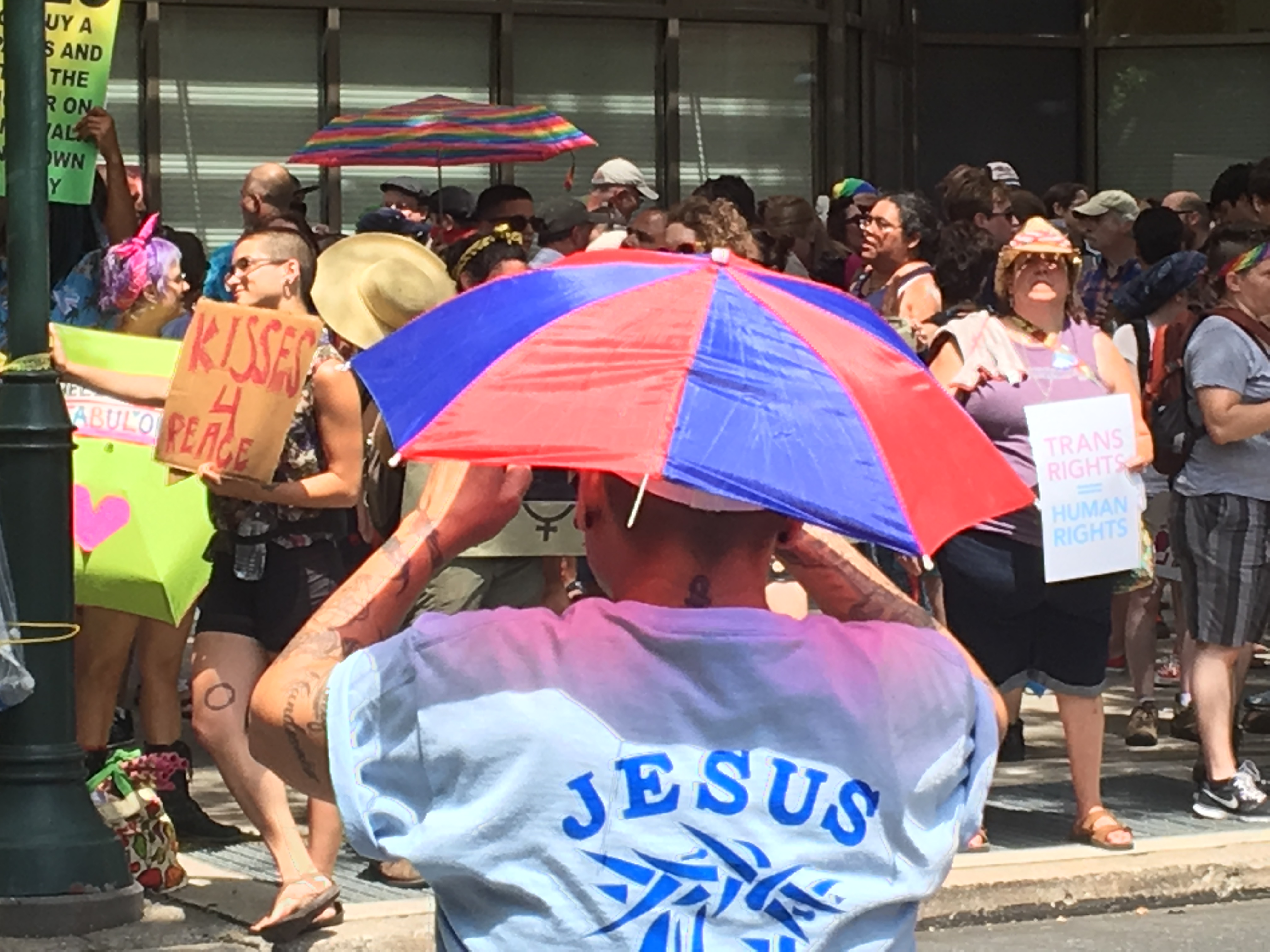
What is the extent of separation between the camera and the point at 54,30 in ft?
24.8

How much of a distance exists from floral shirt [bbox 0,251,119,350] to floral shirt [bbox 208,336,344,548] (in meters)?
1.33

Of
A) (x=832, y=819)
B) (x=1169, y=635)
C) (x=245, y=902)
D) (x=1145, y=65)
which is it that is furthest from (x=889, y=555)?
(x=1145, y=65)

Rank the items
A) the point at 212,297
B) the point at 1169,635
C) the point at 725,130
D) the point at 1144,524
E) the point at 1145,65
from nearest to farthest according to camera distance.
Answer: the point at 212,297, the point at 1144,524, the point at 1169,635, the point at 725,130, the point at 1145,65

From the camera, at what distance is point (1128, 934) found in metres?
7.09

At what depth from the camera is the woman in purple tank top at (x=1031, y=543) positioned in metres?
7.61

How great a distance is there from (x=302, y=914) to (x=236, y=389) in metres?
1.39

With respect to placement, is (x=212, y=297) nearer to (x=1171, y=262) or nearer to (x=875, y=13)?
(x=1171, y=262)

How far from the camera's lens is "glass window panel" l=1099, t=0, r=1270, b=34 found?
18.3m

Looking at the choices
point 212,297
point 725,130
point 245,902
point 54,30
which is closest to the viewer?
point 245,902

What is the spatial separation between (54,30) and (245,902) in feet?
8.96

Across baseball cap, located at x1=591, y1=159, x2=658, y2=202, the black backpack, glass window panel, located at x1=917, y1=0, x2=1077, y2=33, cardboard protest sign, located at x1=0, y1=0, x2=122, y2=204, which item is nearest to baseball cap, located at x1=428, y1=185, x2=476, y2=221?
baseball cap, located at x1=591, y1=159, x2=658, y2=202

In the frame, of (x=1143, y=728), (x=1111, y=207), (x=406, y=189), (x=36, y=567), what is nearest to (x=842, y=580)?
(x=36, y=567)

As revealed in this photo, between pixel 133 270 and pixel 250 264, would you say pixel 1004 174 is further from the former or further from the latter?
pixel 250 264

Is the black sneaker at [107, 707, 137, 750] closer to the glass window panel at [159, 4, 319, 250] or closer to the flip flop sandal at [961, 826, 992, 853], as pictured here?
the flip flop sandal at [961, 826, 992, 853]
